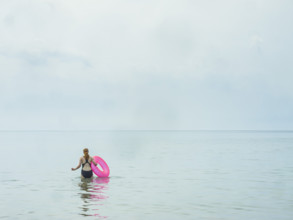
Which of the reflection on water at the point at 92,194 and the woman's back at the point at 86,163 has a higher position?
the woman's back at the point at 86,163

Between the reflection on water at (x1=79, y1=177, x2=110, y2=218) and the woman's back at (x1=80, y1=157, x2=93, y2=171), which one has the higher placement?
the woman's back at (x1=80, y1=157, x2=93, y2=171)

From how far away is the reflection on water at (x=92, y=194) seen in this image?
48.9ft

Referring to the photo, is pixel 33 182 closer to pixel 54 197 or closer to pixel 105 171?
pixel 105 171

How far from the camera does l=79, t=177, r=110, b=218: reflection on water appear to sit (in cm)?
1489

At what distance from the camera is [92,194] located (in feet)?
60.4

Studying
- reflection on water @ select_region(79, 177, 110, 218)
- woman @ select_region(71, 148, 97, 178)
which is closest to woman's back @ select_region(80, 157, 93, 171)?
woman @ select_region(71, 148, 97, 178)

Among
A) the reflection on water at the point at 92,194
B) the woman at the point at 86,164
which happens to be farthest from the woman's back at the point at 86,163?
the reflection on water at the point at 92,194

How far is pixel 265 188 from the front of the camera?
861 inches

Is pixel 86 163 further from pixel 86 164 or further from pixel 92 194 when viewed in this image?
pixel 92 194

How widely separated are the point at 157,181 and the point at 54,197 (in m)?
7.96

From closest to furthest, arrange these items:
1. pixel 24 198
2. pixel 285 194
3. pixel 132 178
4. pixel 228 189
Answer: pixel 24 198 → pixel 285 194 → pixel 228 189 → pixel 132 178

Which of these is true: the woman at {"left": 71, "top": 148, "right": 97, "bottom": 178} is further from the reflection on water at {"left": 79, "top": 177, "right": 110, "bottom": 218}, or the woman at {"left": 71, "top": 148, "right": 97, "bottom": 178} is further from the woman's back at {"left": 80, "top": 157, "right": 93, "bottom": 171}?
the reflection on water at {"left": 79, "top": 177, "right": 110, "bottom": 218}

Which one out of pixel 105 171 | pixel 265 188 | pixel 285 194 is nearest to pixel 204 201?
pixel 285 194

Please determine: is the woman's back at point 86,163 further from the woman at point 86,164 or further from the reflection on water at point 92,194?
the reflection on water at point 92,194
